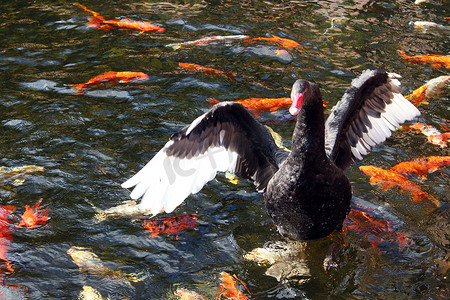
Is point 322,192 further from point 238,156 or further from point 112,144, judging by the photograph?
point 112,144

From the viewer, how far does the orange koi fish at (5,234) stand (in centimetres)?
374

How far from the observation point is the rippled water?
375 cm

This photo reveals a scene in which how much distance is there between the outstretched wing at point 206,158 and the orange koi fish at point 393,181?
1.13 meters

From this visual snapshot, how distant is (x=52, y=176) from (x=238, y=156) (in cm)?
184

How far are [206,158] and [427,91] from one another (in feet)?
10.7

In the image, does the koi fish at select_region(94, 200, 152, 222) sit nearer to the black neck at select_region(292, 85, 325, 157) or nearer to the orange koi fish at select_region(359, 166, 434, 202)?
the black neck at select_region(292, 85, 325, 157)

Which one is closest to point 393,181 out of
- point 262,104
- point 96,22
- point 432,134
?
point 432,134

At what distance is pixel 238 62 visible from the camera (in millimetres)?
7074

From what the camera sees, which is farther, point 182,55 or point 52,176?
point 182,55

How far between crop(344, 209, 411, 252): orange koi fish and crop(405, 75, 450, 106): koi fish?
2.14m

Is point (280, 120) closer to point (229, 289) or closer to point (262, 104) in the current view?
point (262, 104)

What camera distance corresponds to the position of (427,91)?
237 inches

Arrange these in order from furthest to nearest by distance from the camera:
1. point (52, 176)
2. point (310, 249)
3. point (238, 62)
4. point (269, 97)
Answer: point (238, 62) → point (269, 97) → point (52, 176) → point (310, 249)

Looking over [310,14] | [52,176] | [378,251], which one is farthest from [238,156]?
[310,14]
